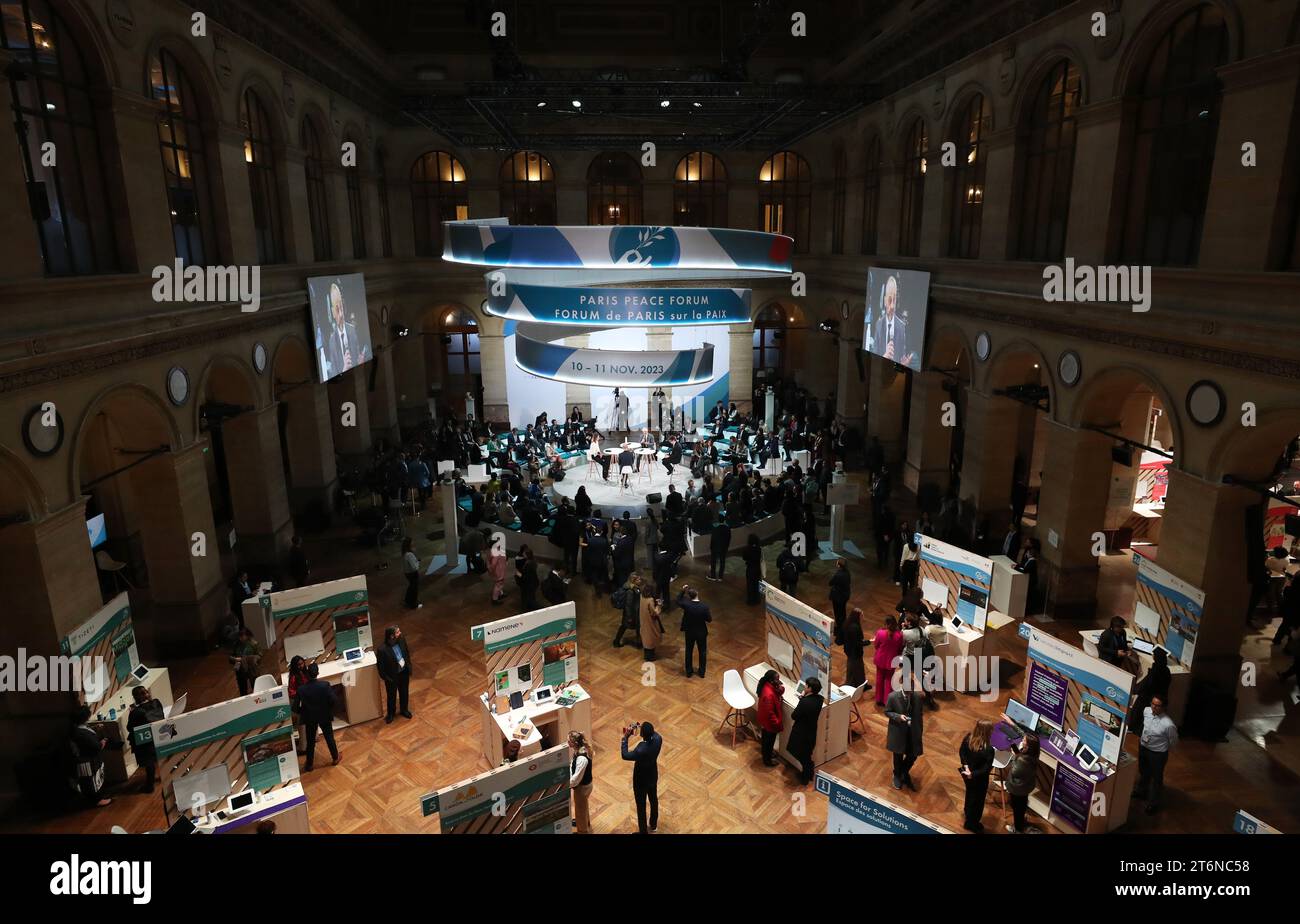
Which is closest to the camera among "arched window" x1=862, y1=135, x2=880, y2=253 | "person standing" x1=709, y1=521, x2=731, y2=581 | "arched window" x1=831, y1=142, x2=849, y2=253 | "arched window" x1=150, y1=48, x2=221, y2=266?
"arched window" x1=150, y1=48, x2=221, y2=266

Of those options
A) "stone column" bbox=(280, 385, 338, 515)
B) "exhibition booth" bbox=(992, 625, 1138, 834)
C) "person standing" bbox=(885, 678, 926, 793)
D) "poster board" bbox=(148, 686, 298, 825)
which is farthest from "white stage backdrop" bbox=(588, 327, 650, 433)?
"poster board" bbox=(148, 686, 298, 825)

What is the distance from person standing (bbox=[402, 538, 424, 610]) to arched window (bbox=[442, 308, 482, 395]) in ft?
48.8

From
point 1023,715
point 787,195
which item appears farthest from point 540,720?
point 787,195

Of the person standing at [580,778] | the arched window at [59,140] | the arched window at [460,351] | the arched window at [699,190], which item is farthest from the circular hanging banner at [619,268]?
the arched window at [460,351]

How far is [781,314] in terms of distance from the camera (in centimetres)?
2880

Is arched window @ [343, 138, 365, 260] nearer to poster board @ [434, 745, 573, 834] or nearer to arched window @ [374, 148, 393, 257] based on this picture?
arched window @ [374, 148, 393, 257]

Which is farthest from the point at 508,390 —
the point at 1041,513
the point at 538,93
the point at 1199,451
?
the point at 1199,451

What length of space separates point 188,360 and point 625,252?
6714 millimetres

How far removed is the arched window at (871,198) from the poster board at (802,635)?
14014mm

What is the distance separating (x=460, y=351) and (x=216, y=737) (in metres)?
21.6

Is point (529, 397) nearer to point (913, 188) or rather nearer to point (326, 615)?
point (913, 188)

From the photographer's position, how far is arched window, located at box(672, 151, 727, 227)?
84.7ft

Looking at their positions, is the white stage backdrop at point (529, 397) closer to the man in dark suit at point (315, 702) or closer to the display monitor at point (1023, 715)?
the man in dark suit at point (315, 702)

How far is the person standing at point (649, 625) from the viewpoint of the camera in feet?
37.8
